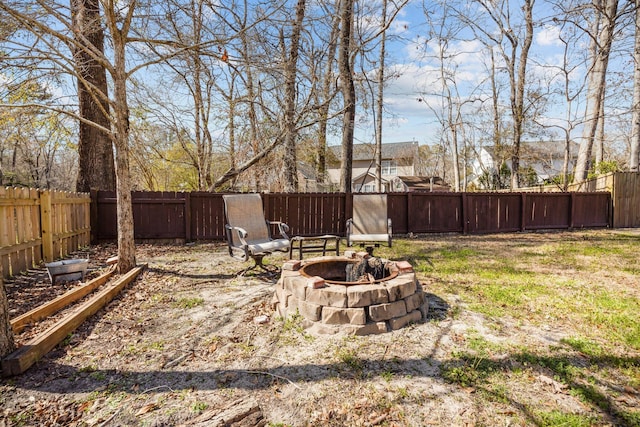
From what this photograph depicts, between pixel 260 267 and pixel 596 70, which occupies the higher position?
pixel 596 70

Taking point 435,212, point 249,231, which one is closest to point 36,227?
point 249,231

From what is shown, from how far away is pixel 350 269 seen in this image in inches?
142

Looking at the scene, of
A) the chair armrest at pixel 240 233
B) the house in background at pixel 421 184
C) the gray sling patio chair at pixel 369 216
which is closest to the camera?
the chair armrest at pixel 240 233

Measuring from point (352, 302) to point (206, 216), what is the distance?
19.9 ft

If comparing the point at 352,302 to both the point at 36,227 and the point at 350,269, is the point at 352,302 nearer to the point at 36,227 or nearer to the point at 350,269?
the point at 350,269

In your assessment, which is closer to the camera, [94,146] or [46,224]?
[46,224]

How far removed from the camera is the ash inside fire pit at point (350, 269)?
342 centimetres

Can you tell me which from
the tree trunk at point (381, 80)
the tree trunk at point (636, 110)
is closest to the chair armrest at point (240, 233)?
the tree trunk at point (381, 80)

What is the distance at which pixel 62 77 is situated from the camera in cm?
589

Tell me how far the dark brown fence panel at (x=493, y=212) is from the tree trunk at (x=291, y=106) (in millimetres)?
5012

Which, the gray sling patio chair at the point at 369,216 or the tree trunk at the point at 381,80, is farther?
the tree trunk at the point at 381,80

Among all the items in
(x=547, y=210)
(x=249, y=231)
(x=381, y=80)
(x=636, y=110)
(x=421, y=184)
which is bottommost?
(x=249, y=231)

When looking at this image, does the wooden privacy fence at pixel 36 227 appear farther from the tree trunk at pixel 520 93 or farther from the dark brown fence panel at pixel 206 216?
the tree trunk at pixel 520 93

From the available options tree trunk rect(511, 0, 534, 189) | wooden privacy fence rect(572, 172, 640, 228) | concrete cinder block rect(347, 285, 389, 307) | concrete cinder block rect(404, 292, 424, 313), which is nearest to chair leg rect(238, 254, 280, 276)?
concrete cinder block rect(347, 285, 389, 307)
